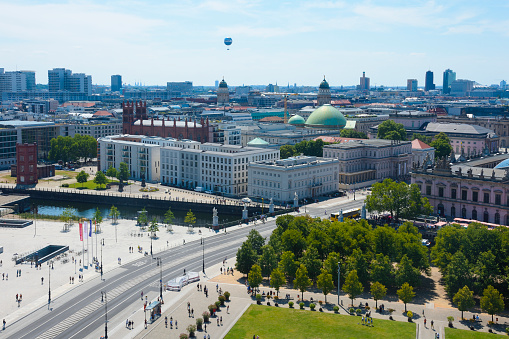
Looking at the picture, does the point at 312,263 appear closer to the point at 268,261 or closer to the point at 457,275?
the point at 268,261

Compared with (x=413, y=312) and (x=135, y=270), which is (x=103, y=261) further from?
(x=413, y=312)

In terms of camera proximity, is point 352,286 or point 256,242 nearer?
point 352,286

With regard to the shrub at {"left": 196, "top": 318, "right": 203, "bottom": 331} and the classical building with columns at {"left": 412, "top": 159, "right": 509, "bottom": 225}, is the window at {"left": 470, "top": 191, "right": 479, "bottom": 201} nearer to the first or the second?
the classical building with columns at {"left": 412, "top": 159, "right": 509, "bottom": 225}

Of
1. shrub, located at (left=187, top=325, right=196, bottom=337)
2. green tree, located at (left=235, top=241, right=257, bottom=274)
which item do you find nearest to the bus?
green tree, located at (left=235, top=241, right=257, bottom=274)

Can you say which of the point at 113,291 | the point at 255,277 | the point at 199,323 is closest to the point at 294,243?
the point at 255,277

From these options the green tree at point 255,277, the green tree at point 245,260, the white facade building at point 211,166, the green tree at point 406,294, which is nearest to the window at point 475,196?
the green tree at point 406,294
